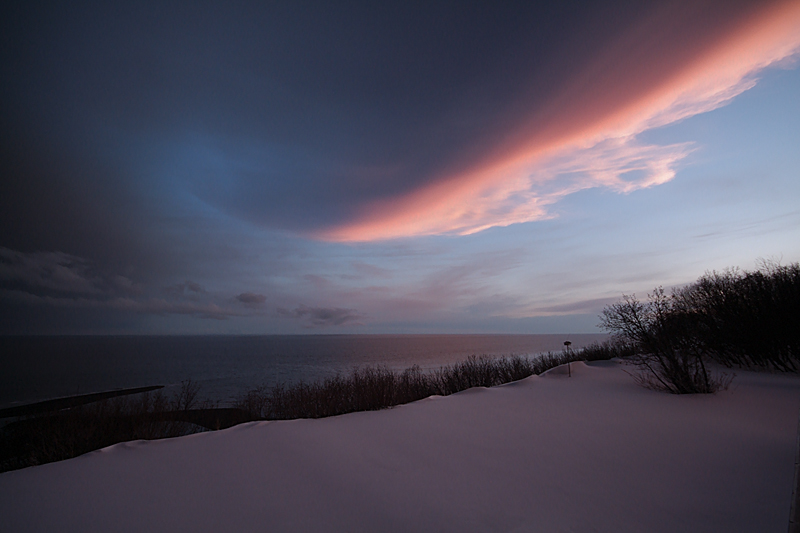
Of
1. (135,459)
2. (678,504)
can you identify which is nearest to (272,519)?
(135,459)

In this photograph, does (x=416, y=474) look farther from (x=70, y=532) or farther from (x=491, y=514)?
(x=70, y=532)

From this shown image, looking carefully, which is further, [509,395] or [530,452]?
[509,395]

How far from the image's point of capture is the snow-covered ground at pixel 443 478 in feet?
12.0

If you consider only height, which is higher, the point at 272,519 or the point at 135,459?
the point at 135,459

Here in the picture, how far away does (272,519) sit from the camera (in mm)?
3725

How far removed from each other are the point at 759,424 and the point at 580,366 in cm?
874

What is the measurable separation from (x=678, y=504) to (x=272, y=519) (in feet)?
16.3

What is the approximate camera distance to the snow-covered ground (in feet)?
12.0

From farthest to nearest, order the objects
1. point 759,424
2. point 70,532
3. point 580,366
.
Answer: point 580,366, point 759,424, point 70,532

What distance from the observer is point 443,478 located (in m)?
4.62

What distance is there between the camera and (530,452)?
548 cm

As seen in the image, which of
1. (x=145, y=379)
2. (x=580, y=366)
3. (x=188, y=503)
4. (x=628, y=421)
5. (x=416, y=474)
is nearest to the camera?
(x=188, y=503)

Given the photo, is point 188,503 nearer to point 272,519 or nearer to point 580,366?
point 272,519

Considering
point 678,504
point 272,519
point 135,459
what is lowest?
point 678,504
